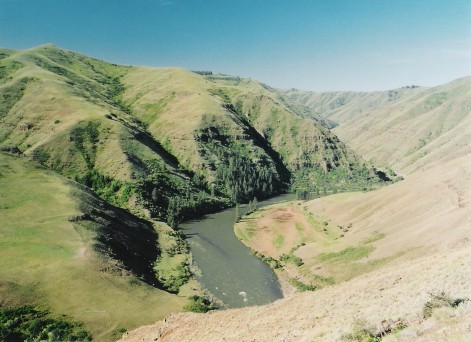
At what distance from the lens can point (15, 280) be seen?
69.6 m

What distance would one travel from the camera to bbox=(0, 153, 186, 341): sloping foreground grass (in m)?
66.3

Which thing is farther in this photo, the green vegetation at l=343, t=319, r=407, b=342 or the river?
the river

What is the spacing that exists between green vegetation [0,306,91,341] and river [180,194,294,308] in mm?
33694

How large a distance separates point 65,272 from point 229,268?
4436 centimetres

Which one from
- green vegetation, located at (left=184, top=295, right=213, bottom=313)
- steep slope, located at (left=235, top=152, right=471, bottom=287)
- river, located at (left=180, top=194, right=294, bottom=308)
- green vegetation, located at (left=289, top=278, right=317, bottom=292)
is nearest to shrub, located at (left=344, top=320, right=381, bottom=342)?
steep slope, located at (left=235, top=152, right=471, bottom=287)

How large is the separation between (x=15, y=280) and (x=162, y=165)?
404 ft

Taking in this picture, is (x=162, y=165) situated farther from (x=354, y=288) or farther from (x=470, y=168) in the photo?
(x=354, y=288)

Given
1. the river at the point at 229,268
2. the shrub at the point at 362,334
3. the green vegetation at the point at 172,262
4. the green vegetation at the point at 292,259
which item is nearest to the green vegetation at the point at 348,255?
the green vegetation at the point at 292,259

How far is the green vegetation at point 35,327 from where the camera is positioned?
58.5m

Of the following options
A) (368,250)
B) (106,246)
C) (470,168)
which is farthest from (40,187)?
(470,168)

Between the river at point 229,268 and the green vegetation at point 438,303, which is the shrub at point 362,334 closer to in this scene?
the green vegetation at point 438,303

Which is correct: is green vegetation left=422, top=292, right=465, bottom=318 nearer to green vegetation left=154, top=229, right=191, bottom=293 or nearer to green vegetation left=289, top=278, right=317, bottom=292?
green vegetation left=289, top=278, right=317, bottom=292

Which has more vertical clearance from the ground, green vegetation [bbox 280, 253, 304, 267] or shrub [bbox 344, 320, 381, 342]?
shrub [bbox 344, 320, 381, 342]

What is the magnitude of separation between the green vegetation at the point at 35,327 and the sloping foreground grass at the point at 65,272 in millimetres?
1722
